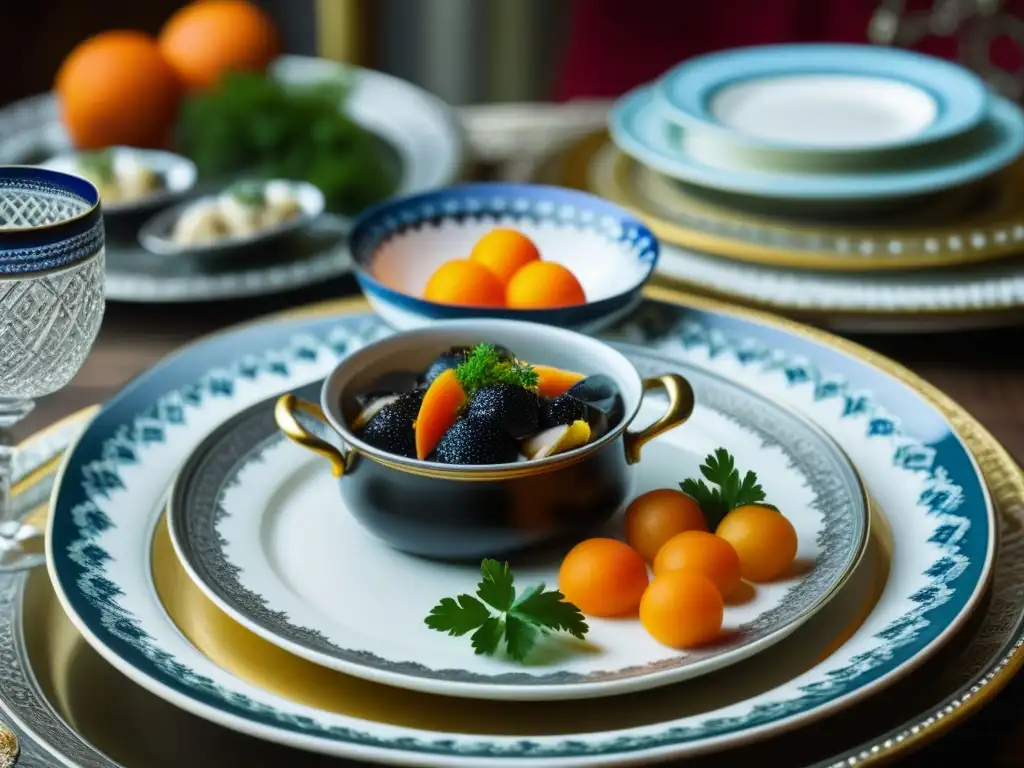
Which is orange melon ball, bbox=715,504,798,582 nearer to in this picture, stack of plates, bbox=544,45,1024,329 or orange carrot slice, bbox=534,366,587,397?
orange carrot slice, bbox=534,366,587,397

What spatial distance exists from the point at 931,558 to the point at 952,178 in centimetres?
49

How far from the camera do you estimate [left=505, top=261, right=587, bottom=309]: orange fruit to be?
875mm

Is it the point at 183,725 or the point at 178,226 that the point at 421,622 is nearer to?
the point at 183,725

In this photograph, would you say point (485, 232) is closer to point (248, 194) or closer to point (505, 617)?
point (248, 194)

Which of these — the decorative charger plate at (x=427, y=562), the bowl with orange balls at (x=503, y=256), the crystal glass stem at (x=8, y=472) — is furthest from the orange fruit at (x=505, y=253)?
the crystal glass stem at (x=8, y=472)

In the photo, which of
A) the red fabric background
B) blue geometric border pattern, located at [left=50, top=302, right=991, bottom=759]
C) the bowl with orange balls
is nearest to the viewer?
blue geometric border pattern, located at [left=50, top=302, right=991, bottom=759]

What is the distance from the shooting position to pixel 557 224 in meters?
1.02

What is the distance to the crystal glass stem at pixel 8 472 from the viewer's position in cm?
74

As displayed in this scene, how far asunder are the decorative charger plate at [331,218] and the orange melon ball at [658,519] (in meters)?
0.47

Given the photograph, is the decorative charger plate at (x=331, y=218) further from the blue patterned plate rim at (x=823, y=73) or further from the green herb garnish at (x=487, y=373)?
the green herb garnish at (x=487, y=373)

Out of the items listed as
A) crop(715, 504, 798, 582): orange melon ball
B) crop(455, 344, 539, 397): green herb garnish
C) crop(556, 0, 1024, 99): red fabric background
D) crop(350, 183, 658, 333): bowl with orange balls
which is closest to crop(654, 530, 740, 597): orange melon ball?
crop(715, 504, 798, 582): orange melon ball

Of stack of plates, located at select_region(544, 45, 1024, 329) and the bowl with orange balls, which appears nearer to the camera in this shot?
the bowl with orange balls

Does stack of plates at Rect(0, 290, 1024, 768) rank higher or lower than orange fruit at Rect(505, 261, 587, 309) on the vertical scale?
lower

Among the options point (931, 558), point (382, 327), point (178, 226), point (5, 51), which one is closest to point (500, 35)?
point (5, 51)
